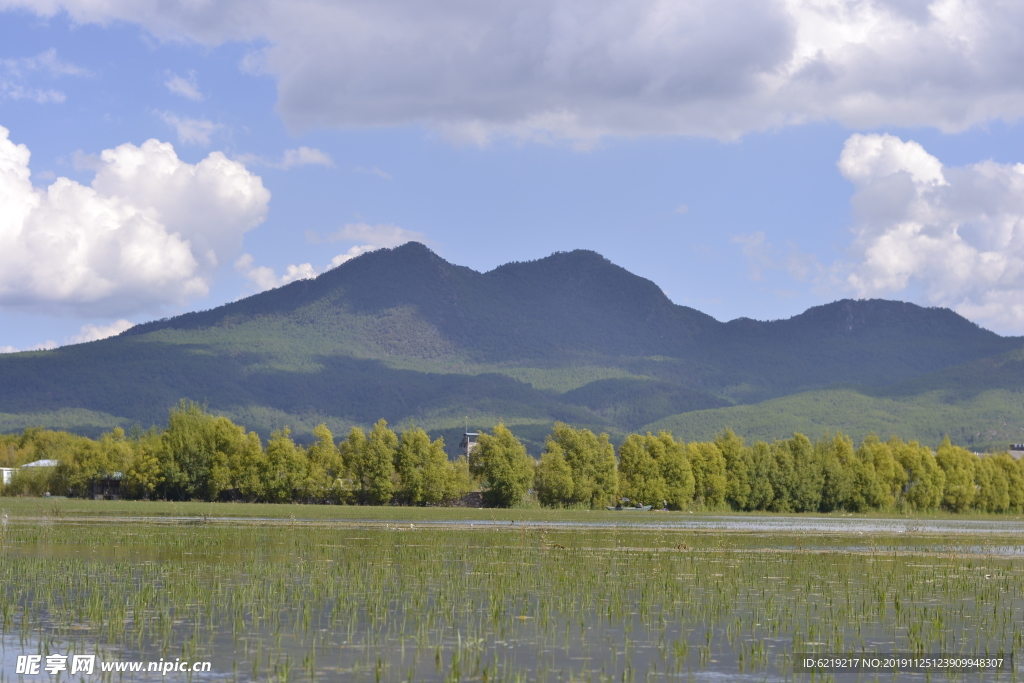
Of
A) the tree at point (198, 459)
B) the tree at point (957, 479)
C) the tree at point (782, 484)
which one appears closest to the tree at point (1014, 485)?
the tree at point (957, 479)

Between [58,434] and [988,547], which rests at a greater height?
[58,434]

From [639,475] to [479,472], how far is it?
18438 mm

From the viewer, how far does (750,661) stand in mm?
23672

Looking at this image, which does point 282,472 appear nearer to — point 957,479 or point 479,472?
point 479,472

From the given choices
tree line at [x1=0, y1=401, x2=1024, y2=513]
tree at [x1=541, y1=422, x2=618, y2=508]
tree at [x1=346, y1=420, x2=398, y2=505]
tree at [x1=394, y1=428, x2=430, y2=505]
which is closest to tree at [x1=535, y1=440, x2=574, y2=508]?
tree line at [x1=0, y1=401, x2=1024, y2=513]

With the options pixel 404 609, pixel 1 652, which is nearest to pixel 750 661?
pixel 404 609

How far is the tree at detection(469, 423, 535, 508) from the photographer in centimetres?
11794

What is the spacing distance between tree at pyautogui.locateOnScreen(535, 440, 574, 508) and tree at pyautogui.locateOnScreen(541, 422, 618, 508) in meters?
0.83

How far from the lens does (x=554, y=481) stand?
11894 centimetres

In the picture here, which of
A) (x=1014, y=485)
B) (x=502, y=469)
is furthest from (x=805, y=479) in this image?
(x=1014, y=485)

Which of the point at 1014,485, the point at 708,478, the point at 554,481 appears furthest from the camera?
the point at 1014,485

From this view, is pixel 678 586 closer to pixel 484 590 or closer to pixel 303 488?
pixel 484 590

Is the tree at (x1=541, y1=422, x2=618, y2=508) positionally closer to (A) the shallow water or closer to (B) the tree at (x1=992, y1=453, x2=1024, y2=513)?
(B) the tree at (x1=992, y1=453, x2=1024, y2=513)

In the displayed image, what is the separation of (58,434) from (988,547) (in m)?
149
